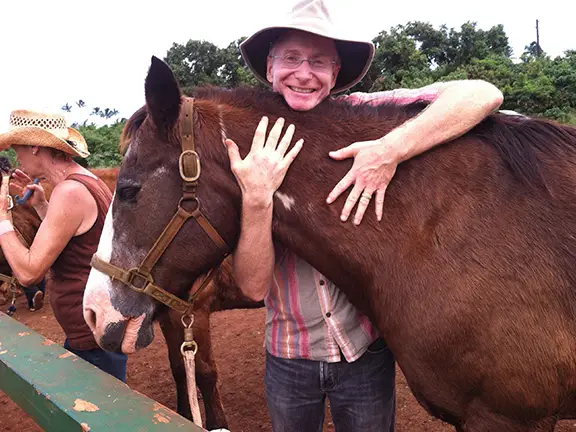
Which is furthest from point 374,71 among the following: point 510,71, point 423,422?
point 423,422

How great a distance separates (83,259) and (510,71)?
24490mm

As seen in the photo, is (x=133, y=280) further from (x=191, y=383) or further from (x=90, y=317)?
(x=191, y=383)

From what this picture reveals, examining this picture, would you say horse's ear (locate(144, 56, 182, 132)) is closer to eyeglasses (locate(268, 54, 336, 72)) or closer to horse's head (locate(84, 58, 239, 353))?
horse's head (locate(84, 58, 239, 353))

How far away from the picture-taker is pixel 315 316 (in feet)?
6.54

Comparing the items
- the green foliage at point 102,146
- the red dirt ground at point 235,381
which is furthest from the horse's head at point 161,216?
the green foliage at point 102,146

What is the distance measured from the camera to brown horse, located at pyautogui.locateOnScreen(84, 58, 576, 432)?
158cm

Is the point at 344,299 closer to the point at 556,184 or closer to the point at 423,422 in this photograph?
the point at 556,184

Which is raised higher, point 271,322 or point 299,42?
point 299,42

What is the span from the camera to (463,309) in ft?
5.24

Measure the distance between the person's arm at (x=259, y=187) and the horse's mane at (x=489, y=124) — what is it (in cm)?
18

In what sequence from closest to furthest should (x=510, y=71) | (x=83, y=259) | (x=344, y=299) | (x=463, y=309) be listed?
(x=463, y=309) < (x=344, y=299) < (x=83, y=259) < (x=510, y=71)

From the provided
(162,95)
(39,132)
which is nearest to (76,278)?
(39,132)

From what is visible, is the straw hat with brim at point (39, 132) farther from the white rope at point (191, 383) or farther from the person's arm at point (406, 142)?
the person's arm at point (406, 142)

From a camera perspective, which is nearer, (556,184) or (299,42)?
(556,184)
